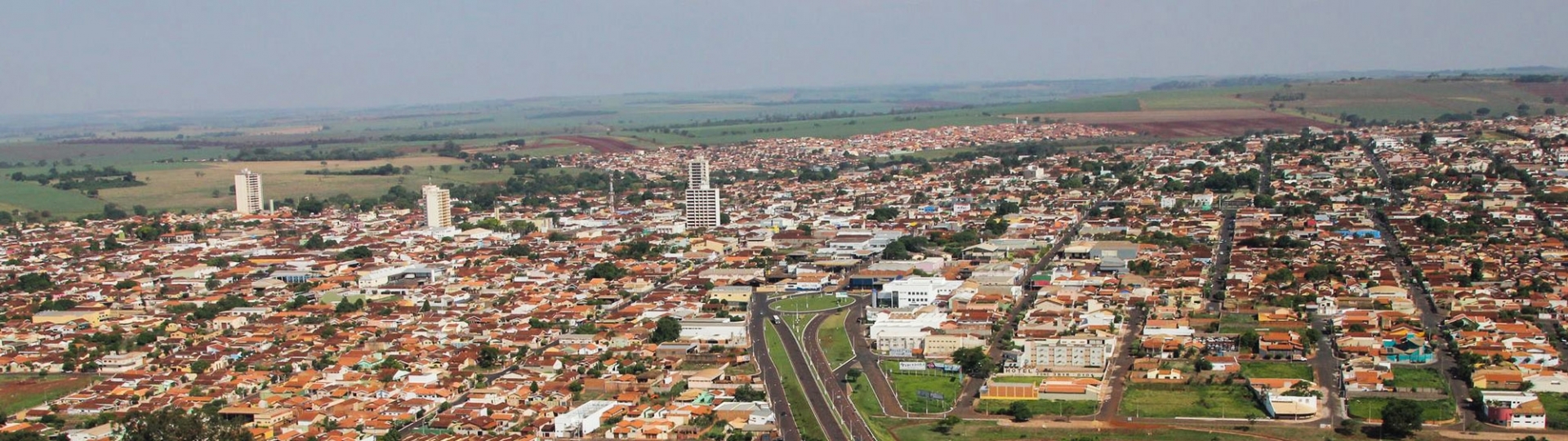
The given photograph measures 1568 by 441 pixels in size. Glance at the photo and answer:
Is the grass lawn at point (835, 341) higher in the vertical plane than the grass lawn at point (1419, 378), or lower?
lower

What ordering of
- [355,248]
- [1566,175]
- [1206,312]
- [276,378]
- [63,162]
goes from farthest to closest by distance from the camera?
[63,162] → [1566,175] → [355,248] → [1206,312] → [276,378]

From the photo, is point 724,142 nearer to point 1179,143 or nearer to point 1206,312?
point 1179,143

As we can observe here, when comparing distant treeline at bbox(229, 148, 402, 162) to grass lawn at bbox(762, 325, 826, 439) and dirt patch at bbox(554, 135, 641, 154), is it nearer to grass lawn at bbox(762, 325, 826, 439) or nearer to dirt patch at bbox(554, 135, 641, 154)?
dirt patch at bbox(554, 135, 641, 154)

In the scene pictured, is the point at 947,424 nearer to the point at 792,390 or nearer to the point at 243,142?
the point at 792,390

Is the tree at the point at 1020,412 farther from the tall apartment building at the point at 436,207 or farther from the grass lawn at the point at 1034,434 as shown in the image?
the tall apartment building at the point at 436,207

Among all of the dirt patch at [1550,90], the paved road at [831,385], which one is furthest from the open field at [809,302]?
the dirt patch at [1550,90]

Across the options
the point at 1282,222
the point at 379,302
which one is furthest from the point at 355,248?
the point at 1282,222
